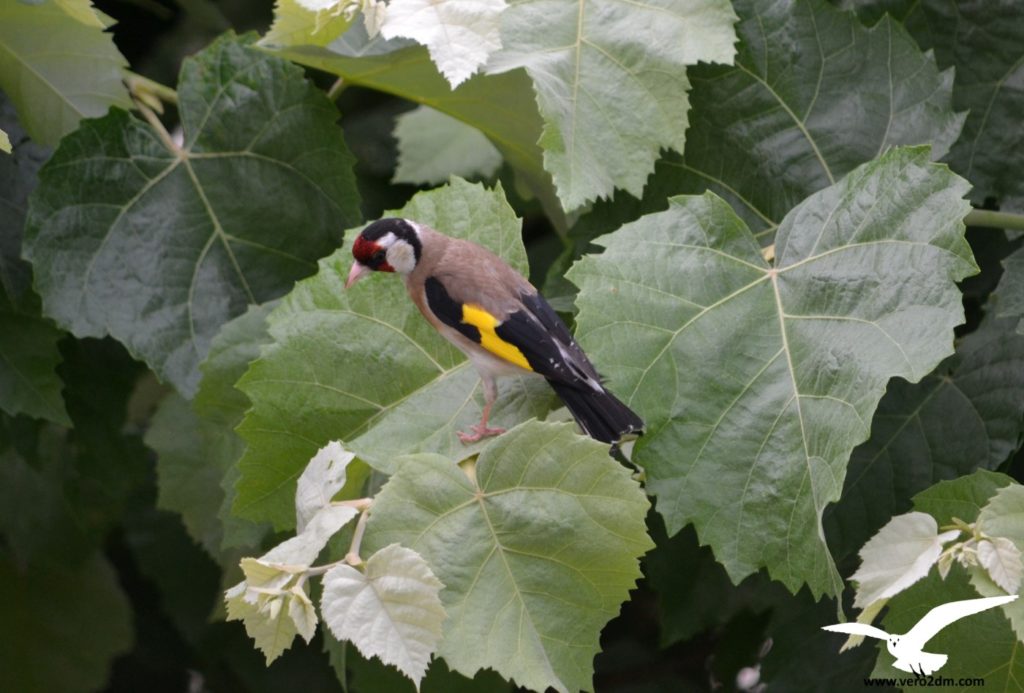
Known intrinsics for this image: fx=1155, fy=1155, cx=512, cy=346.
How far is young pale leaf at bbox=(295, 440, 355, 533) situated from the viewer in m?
0.95

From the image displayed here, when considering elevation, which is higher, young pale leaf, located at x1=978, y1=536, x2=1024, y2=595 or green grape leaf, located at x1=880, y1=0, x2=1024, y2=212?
green grape leaf, located at x1=880, y1=0, x2=1024, y2=212

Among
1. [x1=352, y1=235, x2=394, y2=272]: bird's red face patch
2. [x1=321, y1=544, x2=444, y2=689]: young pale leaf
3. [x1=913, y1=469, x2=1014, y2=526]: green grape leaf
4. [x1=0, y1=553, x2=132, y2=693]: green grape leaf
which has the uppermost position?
[x1=352, y1=235, x2=394, y2=272]: bird's red face patch

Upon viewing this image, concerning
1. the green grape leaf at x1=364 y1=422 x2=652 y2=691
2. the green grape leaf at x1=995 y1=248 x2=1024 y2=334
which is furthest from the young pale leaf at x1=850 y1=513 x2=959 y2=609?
the green grape leaf at x1=995 y1=248 x2=1024 y2=334

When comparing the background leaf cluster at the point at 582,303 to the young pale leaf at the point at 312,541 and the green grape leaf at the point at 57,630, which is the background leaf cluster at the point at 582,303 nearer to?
the young pale leaf at the point at 312,541

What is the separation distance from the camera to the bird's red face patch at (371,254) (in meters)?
1.07

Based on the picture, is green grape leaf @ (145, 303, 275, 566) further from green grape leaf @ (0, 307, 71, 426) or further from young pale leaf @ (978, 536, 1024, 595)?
young pale leaf @ (978, 536, 1024, 595)

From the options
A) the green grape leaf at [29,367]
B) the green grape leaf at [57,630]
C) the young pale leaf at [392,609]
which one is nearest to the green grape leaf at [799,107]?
the young pale leaf at [392,609]

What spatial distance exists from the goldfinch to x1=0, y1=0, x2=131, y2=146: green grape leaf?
434mm

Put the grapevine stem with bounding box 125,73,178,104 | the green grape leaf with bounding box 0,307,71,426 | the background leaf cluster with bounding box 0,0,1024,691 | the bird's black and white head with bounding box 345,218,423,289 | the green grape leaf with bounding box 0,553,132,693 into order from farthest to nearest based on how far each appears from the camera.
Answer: the green grape leaf with bounding box 0,553,132,693 → the grapevine stem with bounding box 125,73,178,104 → the green grape leaf with bounding box 0,307,71,426 → the bird's black and white head with bounding box 345,218,423,289 → the background leaf cluster with bounding box 0,0,1024,691

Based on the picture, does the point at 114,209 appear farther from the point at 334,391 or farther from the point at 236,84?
the point at 334,391

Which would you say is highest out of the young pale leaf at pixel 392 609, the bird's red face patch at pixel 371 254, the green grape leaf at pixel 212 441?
the bird's red face patch at pixel 371 254

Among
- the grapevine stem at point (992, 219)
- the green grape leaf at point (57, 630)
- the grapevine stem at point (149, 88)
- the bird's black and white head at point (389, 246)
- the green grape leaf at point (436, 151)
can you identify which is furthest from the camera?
the green grape leaf at point (57, 630)

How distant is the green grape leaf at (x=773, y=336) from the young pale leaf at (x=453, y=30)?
0.72ft

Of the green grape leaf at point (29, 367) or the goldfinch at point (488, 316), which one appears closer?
the goldfinch at point (488, 316)
